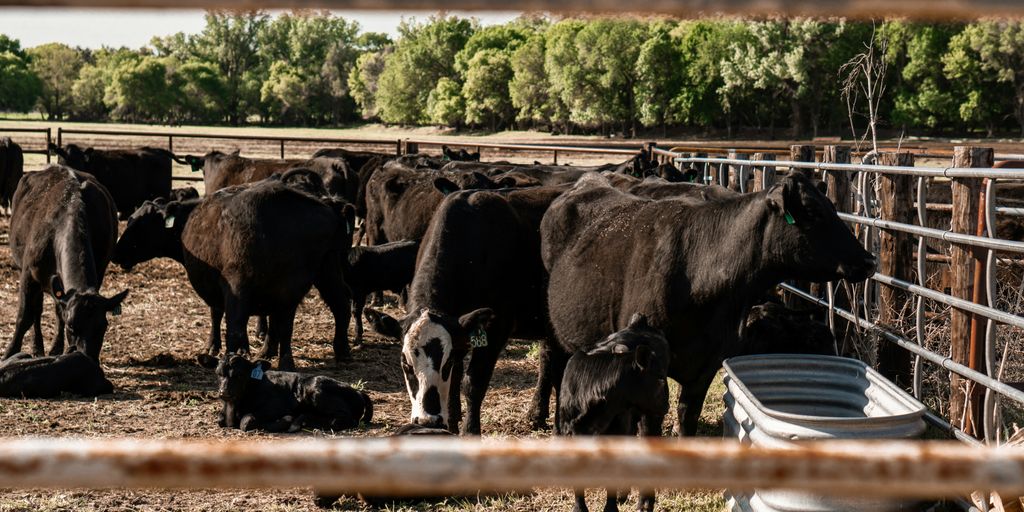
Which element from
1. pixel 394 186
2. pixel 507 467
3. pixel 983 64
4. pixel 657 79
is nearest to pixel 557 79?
pixel 657 79

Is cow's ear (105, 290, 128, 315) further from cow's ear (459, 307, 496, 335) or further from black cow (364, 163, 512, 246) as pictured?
cow's ear (459, 307, 496, 335)

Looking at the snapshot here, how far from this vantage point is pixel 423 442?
0.92 metres

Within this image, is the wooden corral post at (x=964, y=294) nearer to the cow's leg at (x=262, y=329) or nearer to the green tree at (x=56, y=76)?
the cow's leg at (x=262, y=329)

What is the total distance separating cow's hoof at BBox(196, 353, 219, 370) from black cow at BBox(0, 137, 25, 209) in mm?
11897

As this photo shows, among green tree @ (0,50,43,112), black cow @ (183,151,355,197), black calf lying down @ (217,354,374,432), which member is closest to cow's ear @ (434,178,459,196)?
black calf lying down @ (217,354,374,432)

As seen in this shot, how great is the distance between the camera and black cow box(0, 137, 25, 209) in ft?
58.6

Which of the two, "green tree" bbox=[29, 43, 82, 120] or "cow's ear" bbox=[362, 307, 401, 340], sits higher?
"green tree" bbox=[29, 43, 82, 120]

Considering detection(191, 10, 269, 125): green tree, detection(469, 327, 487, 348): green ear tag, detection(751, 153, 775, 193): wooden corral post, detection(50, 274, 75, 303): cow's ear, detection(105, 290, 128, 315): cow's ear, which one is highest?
detection(191, 10, 269, 125): green tree

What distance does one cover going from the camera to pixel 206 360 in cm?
785

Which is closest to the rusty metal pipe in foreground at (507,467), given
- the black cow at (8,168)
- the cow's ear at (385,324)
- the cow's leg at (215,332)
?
the cow's ear at (385,324)

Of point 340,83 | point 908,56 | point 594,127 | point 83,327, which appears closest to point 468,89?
point 594,127

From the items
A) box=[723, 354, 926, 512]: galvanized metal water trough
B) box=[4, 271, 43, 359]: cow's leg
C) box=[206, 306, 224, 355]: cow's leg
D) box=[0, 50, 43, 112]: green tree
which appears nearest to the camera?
box=[723, 354, 926, 512]: galvanized metal water trough

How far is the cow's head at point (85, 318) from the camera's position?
744 cm

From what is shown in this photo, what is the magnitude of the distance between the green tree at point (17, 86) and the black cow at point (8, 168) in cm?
9093
